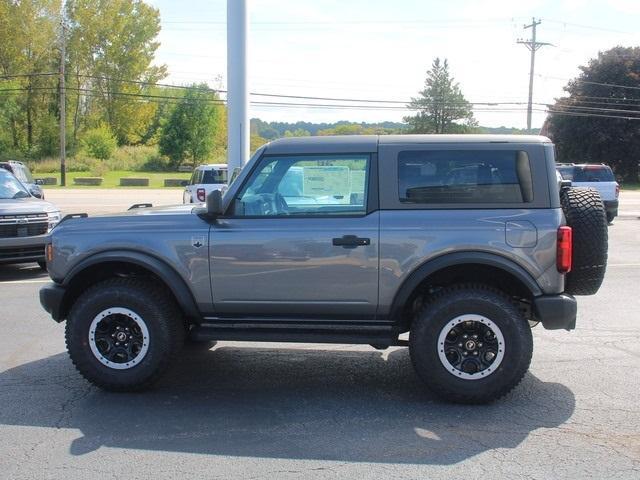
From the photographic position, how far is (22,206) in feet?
36.0

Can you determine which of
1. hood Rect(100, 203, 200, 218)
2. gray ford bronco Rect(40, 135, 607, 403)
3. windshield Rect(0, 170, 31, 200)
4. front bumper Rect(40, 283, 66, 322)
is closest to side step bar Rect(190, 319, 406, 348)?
gray ford bronco Rect(40, 135, 607, 403)

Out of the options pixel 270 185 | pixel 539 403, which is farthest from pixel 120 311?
pixel 539 403

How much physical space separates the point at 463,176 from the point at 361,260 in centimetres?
100

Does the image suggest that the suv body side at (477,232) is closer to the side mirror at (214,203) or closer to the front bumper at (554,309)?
the front bumper at (554,309)

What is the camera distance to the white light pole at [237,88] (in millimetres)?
13484

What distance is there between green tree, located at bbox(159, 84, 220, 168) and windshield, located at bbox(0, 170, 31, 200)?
2551 inches

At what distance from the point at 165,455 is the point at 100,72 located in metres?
78.6

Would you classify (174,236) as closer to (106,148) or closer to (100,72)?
(106,148)

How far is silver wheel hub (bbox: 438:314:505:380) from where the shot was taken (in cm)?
490

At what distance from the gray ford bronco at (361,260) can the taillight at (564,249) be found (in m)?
0.01

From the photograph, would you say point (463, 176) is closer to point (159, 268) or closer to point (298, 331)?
point (298, 331)

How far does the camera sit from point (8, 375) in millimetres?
5699

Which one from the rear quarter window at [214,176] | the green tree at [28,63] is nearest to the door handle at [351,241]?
the rear quarter window at [214,176]

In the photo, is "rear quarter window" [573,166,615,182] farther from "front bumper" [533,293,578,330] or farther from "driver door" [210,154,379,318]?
"driver door" [210,154,379,318]
